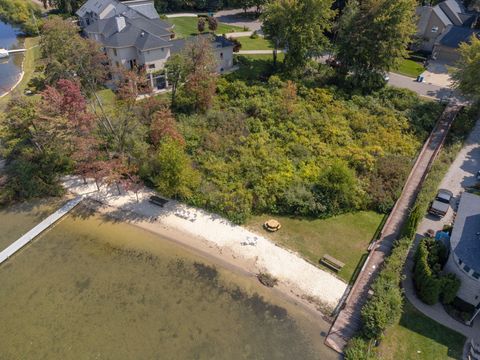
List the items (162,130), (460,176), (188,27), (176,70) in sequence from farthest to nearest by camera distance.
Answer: (188,27) < (176,70) < (460,176) < (162,130)

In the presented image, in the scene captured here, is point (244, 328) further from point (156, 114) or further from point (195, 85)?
point (195, 85)

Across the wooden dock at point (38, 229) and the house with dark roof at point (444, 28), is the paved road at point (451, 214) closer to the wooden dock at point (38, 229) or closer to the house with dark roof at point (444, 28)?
the house with dark roof at point (444, 28)

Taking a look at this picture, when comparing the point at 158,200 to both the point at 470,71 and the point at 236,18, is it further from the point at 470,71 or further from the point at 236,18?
the point at 236,18

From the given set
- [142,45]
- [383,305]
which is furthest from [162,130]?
[383,305]

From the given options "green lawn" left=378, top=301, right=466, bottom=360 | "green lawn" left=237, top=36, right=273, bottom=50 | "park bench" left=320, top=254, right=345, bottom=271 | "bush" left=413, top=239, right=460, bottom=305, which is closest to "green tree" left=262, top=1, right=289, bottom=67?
"green lawn" left=237, top=36, right=273, bottom=50

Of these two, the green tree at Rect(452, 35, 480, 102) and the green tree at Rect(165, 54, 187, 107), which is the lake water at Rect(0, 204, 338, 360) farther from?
the green tree at Rect(452, 35, 480, 102)

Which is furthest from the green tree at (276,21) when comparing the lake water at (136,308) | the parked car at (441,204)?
the lake water at (136,308)
